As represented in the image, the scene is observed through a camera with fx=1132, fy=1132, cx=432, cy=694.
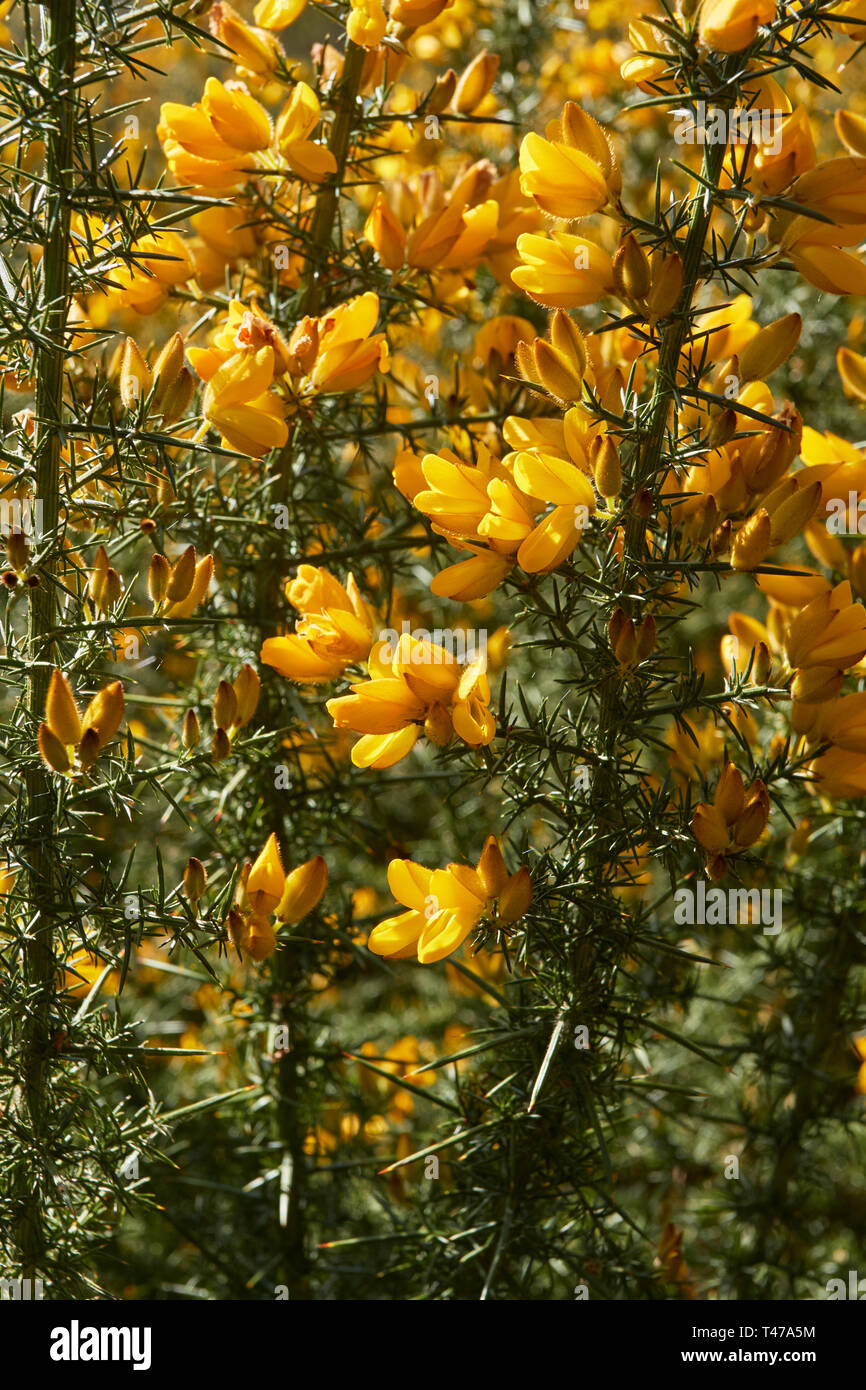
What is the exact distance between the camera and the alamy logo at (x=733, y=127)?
932mm

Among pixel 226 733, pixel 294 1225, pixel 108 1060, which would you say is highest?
pixel 226 733

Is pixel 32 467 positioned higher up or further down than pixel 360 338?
further down

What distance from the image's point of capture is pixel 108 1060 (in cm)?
108

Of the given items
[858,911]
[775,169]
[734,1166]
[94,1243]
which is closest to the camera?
[775,169]

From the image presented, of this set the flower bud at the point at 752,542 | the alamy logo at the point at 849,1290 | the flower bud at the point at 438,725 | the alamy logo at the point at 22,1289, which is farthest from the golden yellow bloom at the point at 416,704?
the alamy logo at the point at 849,1290

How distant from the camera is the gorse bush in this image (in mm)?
966

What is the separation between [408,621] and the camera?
50.2 inches

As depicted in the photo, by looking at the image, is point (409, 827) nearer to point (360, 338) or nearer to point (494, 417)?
point (494, 417)

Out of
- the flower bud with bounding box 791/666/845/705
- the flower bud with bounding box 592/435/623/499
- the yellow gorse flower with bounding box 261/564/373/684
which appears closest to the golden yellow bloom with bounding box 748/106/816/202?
the flower bud with bounding box 592/435/623/499
